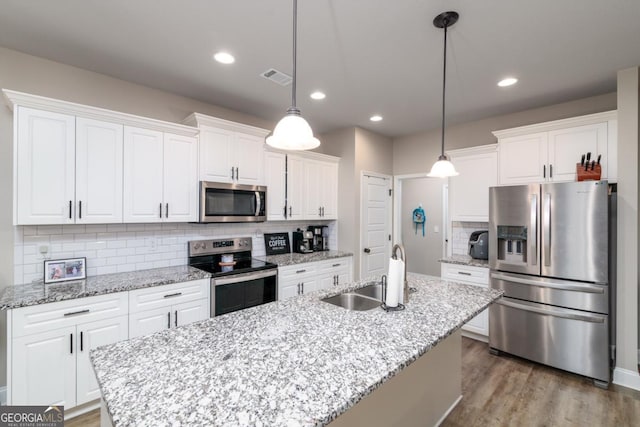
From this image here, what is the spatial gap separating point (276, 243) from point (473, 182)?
8.97 ft

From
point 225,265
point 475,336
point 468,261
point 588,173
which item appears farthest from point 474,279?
point 225,265

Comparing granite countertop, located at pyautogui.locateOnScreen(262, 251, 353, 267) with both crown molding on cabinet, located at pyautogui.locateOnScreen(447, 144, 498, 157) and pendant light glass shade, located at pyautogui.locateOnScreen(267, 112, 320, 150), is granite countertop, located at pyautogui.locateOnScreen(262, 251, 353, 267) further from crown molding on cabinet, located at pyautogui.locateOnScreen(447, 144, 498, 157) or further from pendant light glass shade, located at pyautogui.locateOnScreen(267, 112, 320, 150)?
pendant light glass shade, located at pyautogui.locateOnScreen(267, 112, 320, 150)

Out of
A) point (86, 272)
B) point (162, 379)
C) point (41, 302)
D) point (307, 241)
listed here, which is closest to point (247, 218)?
point (307, 241)

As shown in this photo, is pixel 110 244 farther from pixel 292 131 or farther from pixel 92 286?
pixel 292 131

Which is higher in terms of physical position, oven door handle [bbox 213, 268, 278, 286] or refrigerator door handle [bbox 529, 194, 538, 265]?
refrigerator door handle [bbox 529, 194, 538, 265]

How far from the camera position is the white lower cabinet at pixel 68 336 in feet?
6.43

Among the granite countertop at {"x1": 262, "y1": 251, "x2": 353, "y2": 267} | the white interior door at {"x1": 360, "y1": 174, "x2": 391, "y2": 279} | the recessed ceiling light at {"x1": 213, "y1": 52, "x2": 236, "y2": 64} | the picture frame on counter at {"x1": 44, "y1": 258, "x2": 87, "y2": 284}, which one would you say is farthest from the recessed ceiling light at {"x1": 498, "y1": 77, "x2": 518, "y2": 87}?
the picture frame on counter at {"x1": 44, "y1": 258, "x2": 87, "y2": 284}

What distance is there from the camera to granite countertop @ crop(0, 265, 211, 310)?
2020 mm

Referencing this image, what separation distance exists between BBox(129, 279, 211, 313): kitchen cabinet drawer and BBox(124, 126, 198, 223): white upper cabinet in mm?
667

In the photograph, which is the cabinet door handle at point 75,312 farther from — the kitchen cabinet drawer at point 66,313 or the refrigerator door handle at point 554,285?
the refrigerator door handle at point 554,285

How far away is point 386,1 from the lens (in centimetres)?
180

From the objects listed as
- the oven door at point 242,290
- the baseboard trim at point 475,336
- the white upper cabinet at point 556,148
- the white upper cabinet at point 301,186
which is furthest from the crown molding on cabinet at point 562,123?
the oven door at point 242,290

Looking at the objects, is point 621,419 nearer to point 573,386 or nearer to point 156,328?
point 573,386

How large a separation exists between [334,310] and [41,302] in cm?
201
